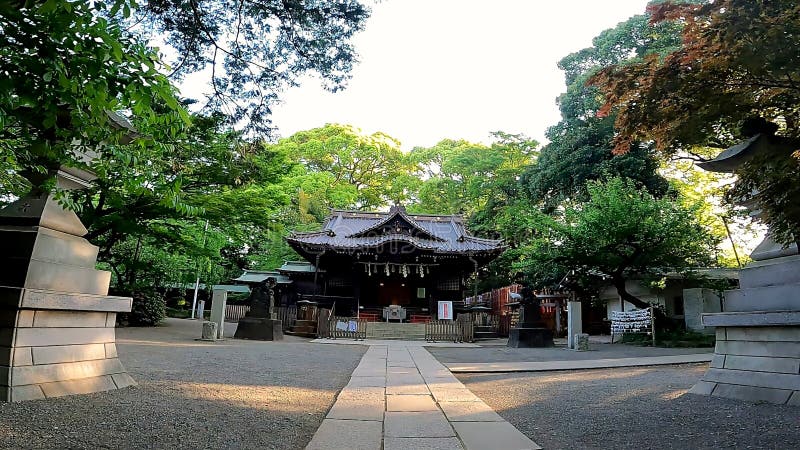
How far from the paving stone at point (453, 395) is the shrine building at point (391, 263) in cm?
1771

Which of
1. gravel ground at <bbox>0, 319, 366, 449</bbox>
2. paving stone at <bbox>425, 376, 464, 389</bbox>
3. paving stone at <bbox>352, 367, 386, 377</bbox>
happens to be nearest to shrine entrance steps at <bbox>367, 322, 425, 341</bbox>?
paving stone at <bbox>352, 367, 386, 377</bbox>

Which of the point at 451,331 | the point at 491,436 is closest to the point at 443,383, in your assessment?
the point at 491,436

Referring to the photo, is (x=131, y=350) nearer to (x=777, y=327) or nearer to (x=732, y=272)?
(x=777, y=327)

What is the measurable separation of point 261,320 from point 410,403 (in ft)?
38.2

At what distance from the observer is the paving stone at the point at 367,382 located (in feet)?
19.9

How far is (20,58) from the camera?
8.05 ft

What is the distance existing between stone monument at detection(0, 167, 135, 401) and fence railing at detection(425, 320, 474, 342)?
13836 mm

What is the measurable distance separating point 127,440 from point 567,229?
15484mm

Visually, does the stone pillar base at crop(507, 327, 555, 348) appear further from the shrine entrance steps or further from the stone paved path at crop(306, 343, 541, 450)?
the stone paved path at crop(306, 343, 541, 450)

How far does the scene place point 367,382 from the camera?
631cm

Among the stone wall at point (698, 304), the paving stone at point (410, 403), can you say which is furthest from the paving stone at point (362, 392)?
the stone wall at point (698, 304)

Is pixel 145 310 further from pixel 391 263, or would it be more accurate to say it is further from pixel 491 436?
pixel 491 436

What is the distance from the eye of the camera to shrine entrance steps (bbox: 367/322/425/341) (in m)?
19.9

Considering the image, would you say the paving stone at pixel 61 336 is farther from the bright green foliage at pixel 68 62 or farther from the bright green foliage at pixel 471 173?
the bright green foliage at pixel 471 173
